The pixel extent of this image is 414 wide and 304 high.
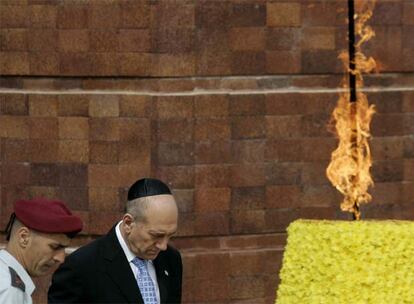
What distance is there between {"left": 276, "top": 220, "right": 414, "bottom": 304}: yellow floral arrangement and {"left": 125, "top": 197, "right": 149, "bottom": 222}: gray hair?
1297 mm

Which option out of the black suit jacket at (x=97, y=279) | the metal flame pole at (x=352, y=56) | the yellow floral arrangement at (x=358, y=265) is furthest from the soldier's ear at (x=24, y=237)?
the metal flame pole at (x=352, y=56)

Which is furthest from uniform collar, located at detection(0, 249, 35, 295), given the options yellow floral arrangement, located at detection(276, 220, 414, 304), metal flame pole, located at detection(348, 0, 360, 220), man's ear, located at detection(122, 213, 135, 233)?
metal flame pole, located at detection(348, 0, 360, 220)

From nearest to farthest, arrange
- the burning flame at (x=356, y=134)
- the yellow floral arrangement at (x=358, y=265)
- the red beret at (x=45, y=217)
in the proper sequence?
1. the red beret at (x=45, y=217)
2. the yellow floral arrangement at (x=358, y=265)
3. the burning flame at (x=356, y=134)

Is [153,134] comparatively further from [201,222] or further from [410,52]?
[410,52]

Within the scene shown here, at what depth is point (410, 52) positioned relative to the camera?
31.5 feet

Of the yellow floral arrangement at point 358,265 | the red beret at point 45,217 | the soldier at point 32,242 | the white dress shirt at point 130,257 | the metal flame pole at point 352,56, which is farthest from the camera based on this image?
the metal flame pole at point 352,56

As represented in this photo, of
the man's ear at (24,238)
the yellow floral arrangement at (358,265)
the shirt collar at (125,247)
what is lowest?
the yellow floral arrangement at (358,265)

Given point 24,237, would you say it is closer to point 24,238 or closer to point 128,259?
point 24,238

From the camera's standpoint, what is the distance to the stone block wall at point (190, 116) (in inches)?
354

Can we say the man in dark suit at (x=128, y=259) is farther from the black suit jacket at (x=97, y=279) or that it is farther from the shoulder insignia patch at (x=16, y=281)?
the shoulder insignia patch at (x=16, y=281)

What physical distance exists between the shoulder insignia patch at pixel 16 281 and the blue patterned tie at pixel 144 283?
0.95 m

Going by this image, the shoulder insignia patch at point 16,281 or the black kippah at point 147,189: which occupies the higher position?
Result: the black kippah at point 147,189

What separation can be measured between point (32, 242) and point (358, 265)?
82.8 inches

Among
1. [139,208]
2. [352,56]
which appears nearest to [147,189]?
[139,208]
